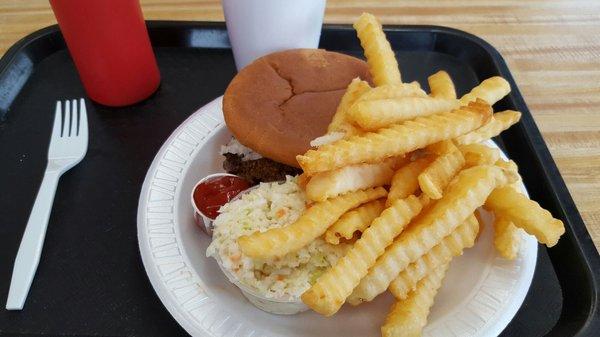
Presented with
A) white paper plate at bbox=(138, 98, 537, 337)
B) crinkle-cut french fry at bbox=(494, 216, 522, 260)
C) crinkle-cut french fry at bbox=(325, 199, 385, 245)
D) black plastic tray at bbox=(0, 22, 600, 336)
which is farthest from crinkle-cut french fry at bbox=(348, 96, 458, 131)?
black plastic tray at bbox=(0, 22, 600, 336)

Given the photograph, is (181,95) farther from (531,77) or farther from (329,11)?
(531,77)

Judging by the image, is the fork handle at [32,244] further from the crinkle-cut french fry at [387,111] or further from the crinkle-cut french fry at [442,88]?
the crinkle-cut french fry at [442,88]

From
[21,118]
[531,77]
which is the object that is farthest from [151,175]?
[531,77]

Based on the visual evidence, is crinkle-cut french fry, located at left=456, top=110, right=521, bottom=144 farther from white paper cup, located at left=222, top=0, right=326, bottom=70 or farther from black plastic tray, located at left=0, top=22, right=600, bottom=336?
white paper cup, located at left=222, top=0, right=326, bottom=70

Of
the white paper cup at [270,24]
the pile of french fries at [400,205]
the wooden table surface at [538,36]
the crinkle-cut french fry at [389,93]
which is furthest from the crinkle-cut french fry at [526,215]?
the white paper cup at [270,24]

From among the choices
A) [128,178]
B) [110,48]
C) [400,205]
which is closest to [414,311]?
[400,205]

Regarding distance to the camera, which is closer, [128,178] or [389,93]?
[389,93]

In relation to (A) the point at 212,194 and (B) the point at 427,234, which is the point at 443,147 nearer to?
(B) the point at 427,234
